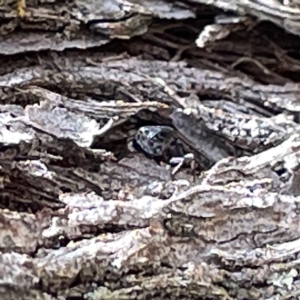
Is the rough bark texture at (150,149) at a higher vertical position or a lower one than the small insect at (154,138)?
higher

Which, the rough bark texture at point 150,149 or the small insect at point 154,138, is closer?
the rough bark texture at point 150,149

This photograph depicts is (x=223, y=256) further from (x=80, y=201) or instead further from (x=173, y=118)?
(x=173, y=118)

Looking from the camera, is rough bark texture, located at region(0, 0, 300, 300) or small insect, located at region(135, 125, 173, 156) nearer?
rough bark texture, located at region(0, 0, 300, 300)

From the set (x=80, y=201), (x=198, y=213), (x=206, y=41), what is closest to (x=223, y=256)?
(x=198, y=213)

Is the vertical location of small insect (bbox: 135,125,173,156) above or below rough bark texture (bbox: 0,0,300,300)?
below
